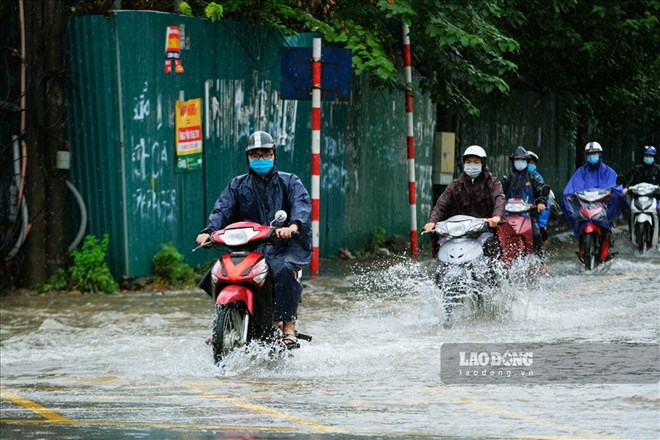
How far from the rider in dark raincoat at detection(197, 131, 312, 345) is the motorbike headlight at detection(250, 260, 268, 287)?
28cm

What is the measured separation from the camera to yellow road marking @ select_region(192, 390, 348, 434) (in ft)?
24.4

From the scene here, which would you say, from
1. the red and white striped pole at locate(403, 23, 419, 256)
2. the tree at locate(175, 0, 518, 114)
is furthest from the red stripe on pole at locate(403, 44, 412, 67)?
the tree at locate(175, 0, 518, 114)

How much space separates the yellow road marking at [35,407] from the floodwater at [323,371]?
0.08ft

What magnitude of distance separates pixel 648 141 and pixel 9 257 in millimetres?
29021

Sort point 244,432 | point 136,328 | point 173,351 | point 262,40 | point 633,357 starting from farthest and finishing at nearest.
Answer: point 262,40
point 136,328
point 173,351
point 633,357
point 244,432

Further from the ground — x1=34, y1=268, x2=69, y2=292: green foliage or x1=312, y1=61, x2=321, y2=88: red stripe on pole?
x1=312, y1=61, x2=321, y2=88: red stripe on pole

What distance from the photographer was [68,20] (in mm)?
14516

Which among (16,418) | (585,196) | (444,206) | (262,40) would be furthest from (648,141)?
(16,418)

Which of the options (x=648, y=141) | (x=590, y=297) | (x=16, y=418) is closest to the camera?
(x=16, y=418)

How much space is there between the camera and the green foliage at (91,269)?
14477 mm

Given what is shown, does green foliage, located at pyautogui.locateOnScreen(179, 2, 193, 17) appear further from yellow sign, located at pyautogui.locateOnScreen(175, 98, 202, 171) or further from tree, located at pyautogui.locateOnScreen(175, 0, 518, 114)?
yellow sign, located at pyautogui.locateOnScreen(175, 98, 202, 171)

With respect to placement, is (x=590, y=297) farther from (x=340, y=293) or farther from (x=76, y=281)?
(x=76, y=281)

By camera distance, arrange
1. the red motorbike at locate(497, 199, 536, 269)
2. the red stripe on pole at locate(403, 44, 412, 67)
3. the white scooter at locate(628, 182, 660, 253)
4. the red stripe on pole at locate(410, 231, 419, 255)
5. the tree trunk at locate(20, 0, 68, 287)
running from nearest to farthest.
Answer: the tree trunk at locate(20, 0, 68, 287) < the red motorbike at locate(497, 199, 536, 269) < the red stripe on pole at locate(403, 44, 412, 67) < the red stripe on pole at locate(410, 231, 419, 255) < the white scooter at locate(628, 182, 660, 253)

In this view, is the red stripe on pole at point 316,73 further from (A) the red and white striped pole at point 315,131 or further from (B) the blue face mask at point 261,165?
(B) the blue face mask at point 261,165
